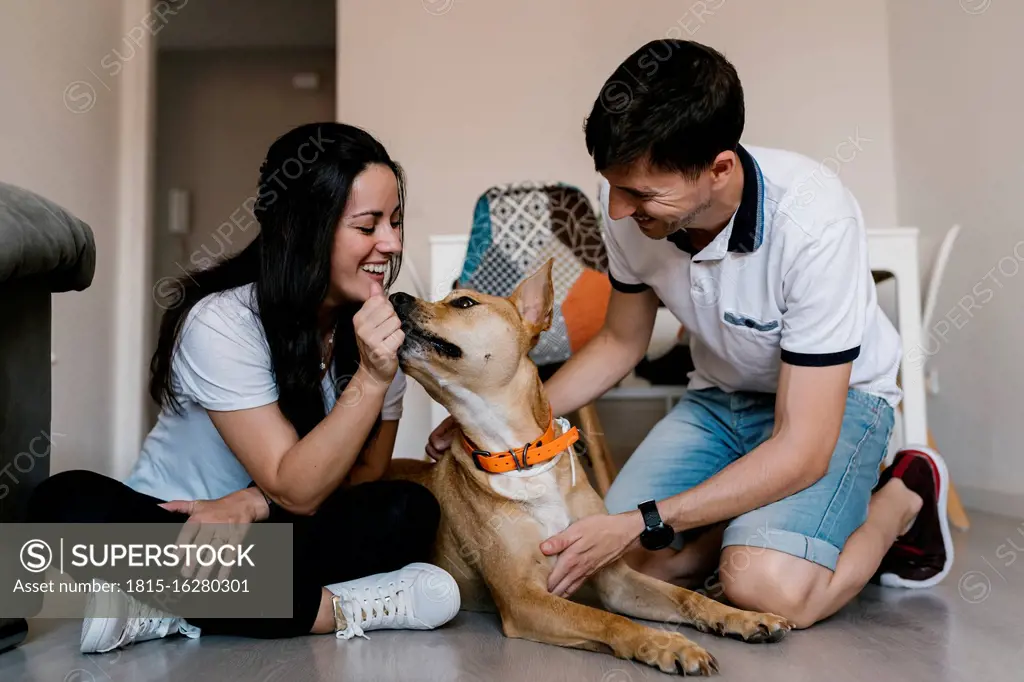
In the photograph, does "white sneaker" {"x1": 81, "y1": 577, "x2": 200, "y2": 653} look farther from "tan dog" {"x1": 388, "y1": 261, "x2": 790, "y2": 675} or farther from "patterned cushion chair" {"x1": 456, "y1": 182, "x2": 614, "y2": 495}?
"patterned cushion chair" {"x1": 456, "y1": 182, "x2": 614, "y2": 495}

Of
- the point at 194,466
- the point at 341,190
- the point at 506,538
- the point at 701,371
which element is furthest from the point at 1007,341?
the point at 194,466

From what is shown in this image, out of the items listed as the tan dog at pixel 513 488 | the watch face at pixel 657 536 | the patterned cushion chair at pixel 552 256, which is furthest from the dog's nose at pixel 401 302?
the patterned cushion chair at pixel 552 256

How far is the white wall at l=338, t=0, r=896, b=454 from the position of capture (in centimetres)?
370

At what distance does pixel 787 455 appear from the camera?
60.3 inches

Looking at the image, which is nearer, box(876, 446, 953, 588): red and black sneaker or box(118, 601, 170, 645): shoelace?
box(118, 601, 170, 645): shoelace

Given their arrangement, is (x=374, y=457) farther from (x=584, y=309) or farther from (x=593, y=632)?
(x=584, y=309)

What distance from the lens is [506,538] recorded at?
160cm

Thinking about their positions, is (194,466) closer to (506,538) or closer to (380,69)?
(506,538)

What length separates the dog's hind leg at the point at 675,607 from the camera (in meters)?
1.46

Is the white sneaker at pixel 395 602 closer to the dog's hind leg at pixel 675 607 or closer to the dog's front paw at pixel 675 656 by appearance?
the dog's hind leg at pixel 675 607

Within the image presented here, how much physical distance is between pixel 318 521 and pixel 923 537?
1348 millimetres

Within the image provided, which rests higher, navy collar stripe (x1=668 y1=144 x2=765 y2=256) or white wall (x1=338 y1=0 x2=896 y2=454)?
white wall (x1=338 y1=0 x2=896 y2=454)

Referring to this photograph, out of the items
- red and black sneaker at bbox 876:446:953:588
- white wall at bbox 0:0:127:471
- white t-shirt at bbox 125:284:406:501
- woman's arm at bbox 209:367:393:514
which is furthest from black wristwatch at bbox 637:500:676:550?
white wall at bbox 0:0:127:471

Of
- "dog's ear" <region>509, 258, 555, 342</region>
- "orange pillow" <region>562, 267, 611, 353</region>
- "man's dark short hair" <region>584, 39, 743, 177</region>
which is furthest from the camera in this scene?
"orange pillow" <region>562, 267, 611, 353</region>
